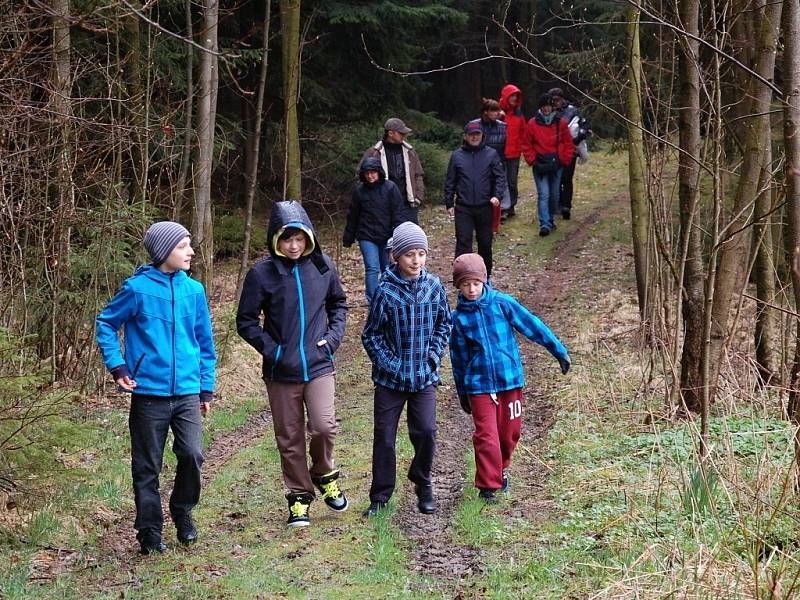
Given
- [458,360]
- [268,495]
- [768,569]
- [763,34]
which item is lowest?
[268,495]

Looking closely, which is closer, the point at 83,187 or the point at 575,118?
the point at 83,187

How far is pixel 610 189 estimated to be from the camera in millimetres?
26188

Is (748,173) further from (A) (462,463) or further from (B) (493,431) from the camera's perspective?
(A) (462,463)

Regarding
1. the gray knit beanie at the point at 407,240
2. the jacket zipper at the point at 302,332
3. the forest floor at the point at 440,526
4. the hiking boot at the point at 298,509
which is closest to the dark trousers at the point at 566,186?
the forest floor at the point at 440,526

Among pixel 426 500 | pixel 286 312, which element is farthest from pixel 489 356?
pixel 286 312

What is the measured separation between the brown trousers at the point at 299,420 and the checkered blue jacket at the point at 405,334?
0.41m

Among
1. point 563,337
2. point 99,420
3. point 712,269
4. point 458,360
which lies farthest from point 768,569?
point 563,337

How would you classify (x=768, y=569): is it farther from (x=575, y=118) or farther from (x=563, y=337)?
(x=575, y=118)

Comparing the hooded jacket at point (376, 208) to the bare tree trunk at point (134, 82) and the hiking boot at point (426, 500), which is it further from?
the hiking boot at point (426, 500)

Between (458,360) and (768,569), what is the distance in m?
3.14

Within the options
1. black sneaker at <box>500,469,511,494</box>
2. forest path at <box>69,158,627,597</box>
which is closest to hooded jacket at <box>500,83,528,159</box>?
forest path at <box>69,158,627,597</box>

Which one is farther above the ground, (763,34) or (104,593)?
(763,34)

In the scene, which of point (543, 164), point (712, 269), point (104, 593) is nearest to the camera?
point (104, 593)

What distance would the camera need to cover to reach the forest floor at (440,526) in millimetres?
5750
